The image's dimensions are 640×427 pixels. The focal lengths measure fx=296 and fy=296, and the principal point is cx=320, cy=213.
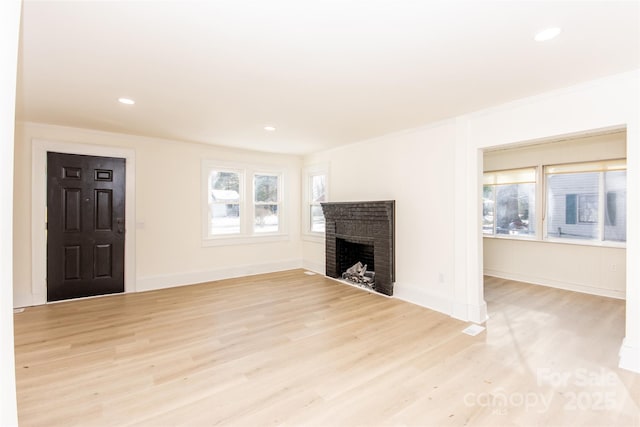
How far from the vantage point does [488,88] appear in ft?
9.11

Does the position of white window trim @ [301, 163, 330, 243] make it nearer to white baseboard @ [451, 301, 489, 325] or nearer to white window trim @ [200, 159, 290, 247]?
white window trim @ [200, 159, 290, 247]

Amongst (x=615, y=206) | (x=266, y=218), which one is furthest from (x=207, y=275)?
(x=615, y=206)

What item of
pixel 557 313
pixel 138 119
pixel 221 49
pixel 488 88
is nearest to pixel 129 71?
pixel 221 49

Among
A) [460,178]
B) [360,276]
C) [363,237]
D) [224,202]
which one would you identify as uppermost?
[460,178]

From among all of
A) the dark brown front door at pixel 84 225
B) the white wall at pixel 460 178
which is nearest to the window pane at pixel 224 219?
the dark brown front door at pixel 84 225

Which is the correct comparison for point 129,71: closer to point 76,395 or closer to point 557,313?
point 76,395

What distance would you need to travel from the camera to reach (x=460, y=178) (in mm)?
3615

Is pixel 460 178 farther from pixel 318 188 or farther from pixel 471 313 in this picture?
pixel 318 188

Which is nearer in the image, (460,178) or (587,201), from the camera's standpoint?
(460,178)

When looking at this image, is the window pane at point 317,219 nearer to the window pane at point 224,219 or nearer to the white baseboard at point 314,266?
the white baseboard at point 314,266

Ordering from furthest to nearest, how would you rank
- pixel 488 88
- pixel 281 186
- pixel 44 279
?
1. pixel 281 186
2. pixel 44 279
3. pixel 488 88

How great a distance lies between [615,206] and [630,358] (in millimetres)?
3031

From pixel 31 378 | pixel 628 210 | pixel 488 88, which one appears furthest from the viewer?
pixel 488 88

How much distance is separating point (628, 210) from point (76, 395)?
4495 mm
